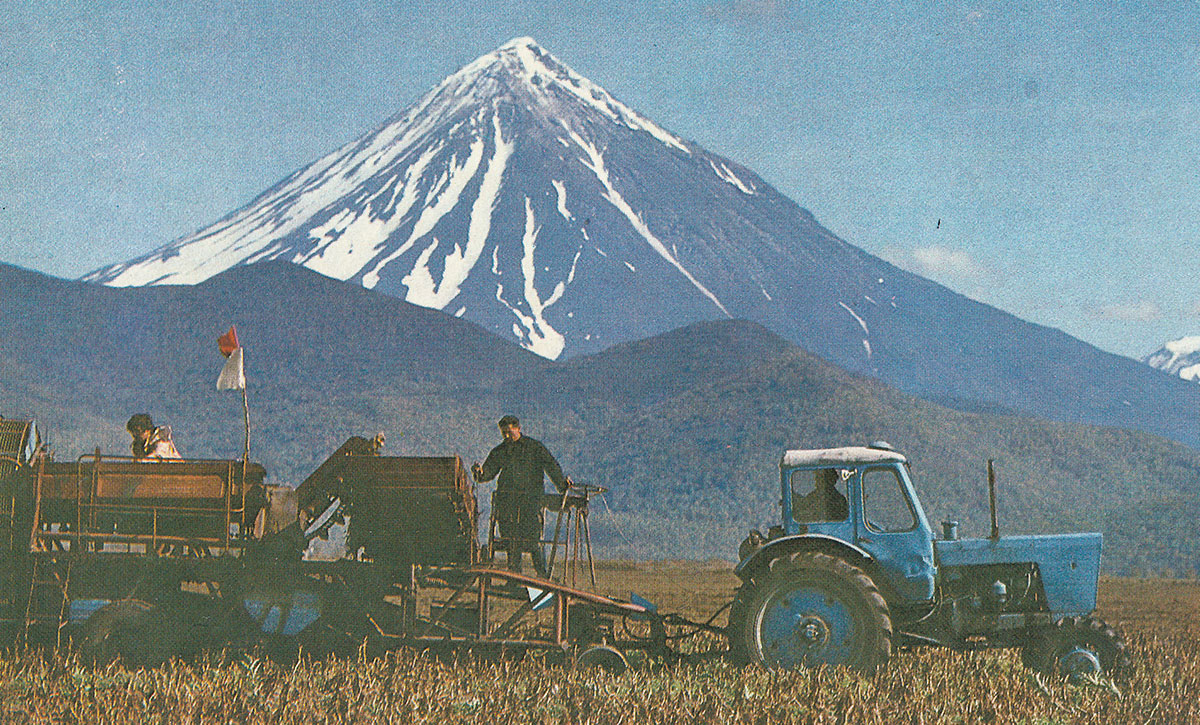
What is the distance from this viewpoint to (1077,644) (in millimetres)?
12906

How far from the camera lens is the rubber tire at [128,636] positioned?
13.3 m

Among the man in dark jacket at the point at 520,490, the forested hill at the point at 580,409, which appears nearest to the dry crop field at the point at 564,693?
the man in dark jacket at the point at 520,490

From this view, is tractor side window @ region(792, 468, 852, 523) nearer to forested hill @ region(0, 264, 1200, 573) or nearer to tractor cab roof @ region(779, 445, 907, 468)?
tractor cab roof @ region(779, 445, 907, 468)

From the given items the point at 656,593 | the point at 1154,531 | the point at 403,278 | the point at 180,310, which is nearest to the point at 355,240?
the point at 403,278

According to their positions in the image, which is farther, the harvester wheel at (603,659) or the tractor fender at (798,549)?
the harvester wheel at (603,659)

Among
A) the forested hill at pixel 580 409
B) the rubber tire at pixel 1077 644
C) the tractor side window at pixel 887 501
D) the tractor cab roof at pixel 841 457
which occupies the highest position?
the forested hill at pixel 580 409

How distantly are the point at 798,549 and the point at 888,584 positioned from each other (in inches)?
35.5

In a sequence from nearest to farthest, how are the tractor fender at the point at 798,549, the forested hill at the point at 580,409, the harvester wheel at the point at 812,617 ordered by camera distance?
the harvester wheel at the point at 812,617 < the tractor fender at the point at 798,549 < the forested hill at the point at 580,409

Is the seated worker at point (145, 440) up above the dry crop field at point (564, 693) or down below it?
above

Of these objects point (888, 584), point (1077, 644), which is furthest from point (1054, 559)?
point (888, 584)

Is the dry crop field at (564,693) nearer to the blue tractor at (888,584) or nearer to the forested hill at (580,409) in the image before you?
the blue tractor at (888,584)

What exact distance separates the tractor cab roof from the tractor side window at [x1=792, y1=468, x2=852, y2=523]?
0.09 meters

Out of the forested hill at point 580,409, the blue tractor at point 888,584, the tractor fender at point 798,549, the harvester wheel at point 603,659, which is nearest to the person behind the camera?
the blue tractor at point 888,584

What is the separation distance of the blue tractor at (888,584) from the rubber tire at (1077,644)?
10 millimetres
